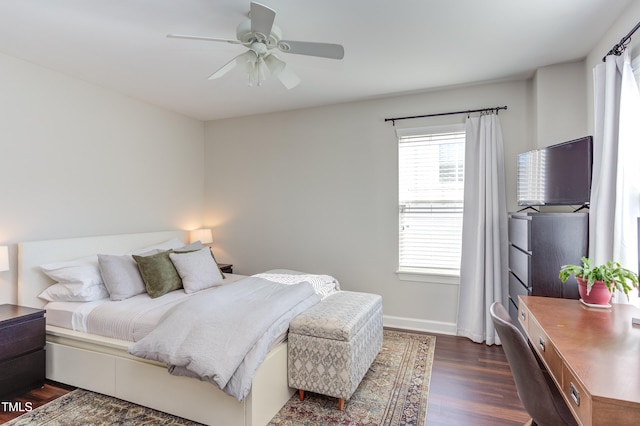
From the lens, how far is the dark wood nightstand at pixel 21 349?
238 centimetres

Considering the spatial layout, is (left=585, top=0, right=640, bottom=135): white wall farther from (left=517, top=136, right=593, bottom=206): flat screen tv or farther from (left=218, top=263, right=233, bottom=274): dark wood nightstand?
(left=218, top=263, right=233, bottom=274): dark wood nightstand

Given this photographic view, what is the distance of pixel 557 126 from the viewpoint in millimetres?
3121

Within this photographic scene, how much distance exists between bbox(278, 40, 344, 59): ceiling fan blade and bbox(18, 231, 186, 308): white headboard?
8.62 ft

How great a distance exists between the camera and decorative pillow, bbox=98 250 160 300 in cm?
294

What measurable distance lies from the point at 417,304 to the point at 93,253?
3.41 meters

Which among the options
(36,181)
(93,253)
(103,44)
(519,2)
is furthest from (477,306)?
(36,181)

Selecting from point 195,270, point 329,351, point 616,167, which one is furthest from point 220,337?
point 616,167

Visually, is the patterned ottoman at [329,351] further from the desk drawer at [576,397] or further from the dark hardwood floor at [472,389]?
the desk drawer at [576,397]

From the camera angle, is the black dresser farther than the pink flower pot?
Yes

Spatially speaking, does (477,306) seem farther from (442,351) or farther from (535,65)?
(535,65)

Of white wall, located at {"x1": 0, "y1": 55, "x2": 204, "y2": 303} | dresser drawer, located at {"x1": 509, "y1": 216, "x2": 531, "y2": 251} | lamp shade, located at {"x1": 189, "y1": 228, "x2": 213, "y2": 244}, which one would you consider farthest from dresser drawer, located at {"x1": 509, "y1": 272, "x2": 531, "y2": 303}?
white wall, located at {"x1": 0, "y1": 55, "x2": 204, "y2": 303}

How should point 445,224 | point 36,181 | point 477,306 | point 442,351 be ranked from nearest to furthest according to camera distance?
point 36,181 < point 442,351 < point 477,306 < point 445,224

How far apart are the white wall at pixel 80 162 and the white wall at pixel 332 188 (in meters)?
0.68

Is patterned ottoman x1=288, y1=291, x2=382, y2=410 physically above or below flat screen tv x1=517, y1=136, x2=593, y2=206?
below
